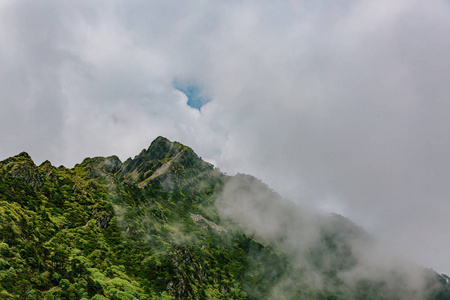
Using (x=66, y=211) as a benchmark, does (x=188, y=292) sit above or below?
below

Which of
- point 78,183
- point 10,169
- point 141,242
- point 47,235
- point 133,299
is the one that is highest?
point 78,183

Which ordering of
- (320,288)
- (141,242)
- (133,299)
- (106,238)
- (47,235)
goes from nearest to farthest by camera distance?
(133,299) → (47,235) → (106,238) → (141,242) → (320,288)

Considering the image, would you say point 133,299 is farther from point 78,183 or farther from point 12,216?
point 78,183

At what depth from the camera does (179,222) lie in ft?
591

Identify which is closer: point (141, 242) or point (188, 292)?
point (188, 292)

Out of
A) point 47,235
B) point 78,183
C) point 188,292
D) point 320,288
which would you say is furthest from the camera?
point 320,288

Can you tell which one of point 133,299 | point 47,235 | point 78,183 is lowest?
point 133,299

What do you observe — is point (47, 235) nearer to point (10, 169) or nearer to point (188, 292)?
point (10, 169)

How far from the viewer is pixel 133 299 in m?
83.8

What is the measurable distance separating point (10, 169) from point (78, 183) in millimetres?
37614

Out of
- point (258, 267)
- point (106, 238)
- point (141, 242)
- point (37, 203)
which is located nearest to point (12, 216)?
point (37, 203)

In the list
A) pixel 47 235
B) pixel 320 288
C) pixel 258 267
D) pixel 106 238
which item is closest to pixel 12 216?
pixel 47 235

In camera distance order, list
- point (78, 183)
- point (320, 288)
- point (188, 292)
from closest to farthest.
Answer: point (188, 292) < point (78, 183) < point (320, 288)

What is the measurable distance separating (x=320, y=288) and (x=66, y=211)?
6686 inches
